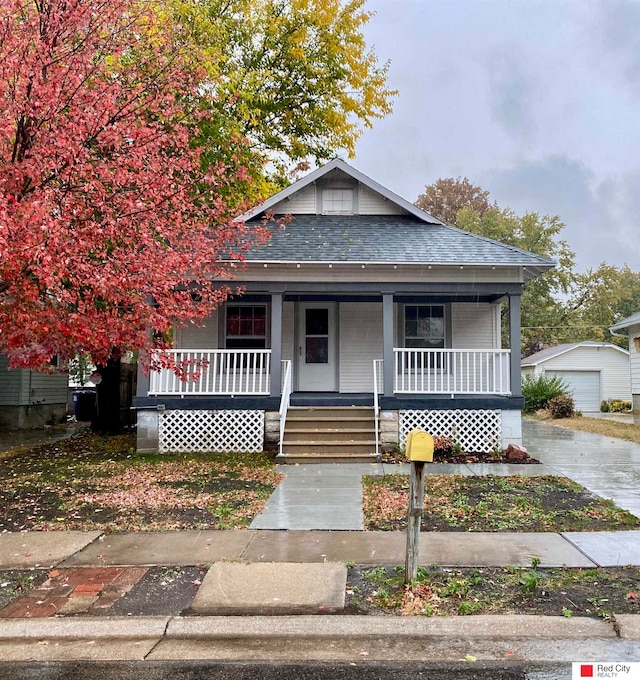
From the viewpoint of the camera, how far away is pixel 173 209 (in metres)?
7.64

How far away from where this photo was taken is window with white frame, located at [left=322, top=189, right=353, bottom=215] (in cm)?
1344

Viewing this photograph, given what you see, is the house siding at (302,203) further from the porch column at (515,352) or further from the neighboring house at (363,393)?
the porch column at (515,352)

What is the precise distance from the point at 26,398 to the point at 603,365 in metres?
24.9

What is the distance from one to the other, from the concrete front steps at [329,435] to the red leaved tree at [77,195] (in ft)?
12.6

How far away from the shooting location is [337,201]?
1348cm

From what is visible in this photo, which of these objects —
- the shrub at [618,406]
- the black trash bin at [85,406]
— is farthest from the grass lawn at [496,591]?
the shrub at [618,406]

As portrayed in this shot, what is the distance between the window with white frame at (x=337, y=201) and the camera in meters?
13.4

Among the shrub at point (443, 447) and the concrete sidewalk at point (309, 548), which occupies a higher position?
the shrub at point (443, 447)

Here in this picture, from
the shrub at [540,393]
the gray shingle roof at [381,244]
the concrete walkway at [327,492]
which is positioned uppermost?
the gray shingle roof at [381,244]

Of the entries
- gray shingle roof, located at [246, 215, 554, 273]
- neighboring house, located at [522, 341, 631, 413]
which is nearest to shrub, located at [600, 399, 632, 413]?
neighboring house, located at [522, 341, 631, 413]

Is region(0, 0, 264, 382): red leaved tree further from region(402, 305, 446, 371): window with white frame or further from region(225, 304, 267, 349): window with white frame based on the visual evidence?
region(402, 305, 446, 371): window with white frame

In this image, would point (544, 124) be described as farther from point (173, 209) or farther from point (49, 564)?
point (49, 564)

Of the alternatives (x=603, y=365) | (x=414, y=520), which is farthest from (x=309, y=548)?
(x=603, y=365)

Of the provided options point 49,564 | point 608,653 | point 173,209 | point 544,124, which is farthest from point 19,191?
point 544,124
